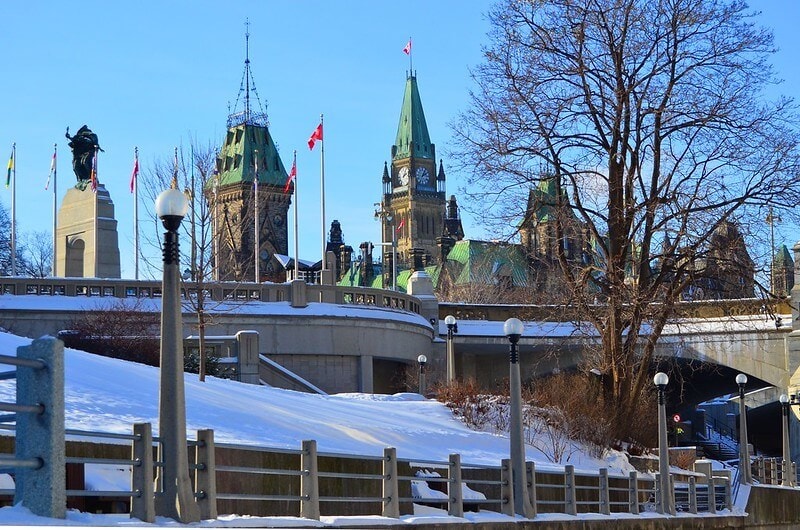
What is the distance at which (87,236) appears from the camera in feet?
168

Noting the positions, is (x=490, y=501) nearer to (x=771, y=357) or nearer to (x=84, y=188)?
(x=84, y=188)

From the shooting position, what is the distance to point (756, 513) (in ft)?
110

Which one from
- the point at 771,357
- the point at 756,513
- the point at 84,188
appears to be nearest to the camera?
the point at 756,513

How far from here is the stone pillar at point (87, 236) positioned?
50.4m

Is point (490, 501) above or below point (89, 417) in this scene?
below

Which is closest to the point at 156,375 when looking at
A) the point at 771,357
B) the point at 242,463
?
the point at 242,463

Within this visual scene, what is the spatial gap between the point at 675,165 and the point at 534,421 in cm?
637

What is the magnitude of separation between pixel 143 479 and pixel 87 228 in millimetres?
40703

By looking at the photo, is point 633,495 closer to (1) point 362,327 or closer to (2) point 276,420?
(2) point 276,420

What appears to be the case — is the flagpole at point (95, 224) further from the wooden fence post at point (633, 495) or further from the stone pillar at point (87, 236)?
the wooden fence post at point (633, 495)

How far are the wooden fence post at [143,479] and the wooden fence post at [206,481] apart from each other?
1.05 metres

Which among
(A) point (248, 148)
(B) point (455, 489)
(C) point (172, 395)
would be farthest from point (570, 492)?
(A) point (248, 148)

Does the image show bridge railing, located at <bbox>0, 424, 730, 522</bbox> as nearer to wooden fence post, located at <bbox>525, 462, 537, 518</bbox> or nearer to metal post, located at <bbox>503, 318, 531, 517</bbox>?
wooden fence post, located at <bbox>525, 462, 537, 518</bbox>

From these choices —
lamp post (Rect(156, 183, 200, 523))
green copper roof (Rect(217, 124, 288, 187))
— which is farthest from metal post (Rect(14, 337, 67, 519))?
green copper roof (Rect(217, 124, 288, 187))
